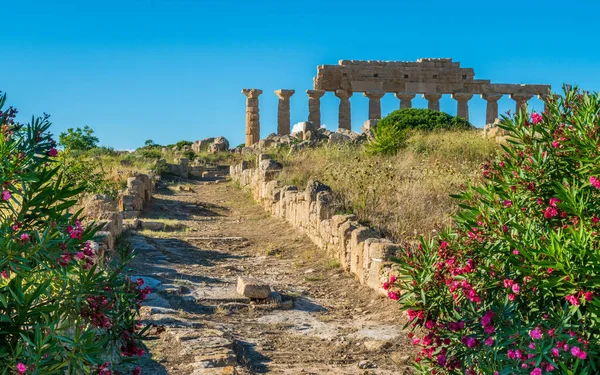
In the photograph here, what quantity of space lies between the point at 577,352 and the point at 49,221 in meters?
2.72

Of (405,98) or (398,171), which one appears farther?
(405,98)

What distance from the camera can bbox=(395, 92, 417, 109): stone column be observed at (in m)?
39.1

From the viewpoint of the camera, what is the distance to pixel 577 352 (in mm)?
3904

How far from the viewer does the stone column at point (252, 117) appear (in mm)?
38094

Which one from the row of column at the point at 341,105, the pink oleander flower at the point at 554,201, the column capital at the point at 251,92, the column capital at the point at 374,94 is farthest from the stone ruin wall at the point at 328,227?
the column capital at the point at 374,94

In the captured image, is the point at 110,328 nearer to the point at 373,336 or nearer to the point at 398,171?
the point at 373,336

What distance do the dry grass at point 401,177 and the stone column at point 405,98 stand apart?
16.8 m

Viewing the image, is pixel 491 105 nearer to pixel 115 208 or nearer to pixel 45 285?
pixel 115 208

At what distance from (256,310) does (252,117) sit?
97.3 ft

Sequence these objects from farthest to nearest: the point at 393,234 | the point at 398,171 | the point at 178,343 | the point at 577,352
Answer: the point at 398,171, the point at 393,234, the point at 178,343, the point at 577,352

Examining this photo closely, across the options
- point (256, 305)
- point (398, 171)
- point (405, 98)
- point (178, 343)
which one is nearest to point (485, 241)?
point (178, 343)

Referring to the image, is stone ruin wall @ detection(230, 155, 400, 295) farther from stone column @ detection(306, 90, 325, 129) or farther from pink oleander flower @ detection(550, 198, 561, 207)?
stone column @ detection(306, 90, 325, 129)

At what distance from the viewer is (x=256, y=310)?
902 centimetres

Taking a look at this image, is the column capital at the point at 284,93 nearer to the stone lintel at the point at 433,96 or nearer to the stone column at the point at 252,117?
the stone column at the point at 252,117
